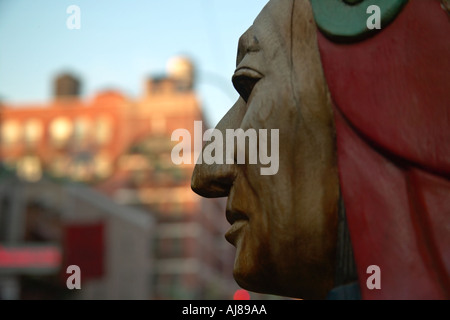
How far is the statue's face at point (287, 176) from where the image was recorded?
2.20 m

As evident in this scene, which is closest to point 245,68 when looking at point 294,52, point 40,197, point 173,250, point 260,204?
point 294,52

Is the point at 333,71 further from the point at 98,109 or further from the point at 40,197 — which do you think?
the point at 98,109

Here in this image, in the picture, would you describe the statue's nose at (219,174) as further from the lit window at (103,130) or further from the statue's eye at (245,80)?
the lit window at (103,130)

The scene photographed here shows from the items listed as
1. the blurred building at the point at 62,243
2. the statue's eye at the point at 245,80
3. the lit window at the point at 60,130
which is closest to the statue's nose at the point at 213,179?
the statue's eye at the point at 245,80

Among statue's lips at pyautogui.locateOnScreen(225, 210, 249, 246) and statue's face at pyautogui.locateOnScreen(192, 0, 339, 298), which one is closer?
statue's face at pyautogui.locateOnScreen(192, 0, 339, 298)

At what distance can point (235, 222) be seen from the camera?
2.38 m

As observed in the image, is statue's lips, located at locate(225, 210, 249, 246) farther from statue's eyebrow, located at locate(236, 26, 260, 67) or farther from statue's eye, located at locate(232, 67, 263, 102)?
statue's eyebrow, located at locate(236, 26, 260, 67)

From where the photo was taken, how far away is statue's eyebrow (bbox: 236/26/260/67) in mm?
2389

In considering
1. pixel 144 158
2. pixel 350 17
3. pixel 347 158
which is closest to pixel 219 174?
pixel 347 158

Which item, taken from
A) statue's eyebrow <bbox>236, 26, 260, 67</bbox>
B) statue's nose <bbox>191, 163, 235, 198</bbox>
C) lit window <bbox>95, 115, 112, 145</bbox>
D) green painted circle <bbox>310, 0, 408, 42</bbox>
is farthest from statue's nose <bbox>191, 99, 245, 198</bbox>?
lit window <bbox>95, 115, 112, 145</bbox>

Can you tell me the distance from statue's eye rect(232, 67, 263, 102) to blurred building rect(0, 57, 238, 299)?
36.9 meters

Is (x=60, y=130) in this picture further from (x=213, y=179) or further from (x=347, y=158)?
(x=347, y=158)
